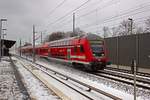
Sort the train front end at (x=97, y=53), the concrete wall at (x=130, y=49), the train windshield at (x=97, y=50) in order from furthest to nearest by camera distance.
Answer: the train windshield at (x=97, y=50) → the train front end at (x=97, y=53) → the concrete wall at (x=130, y=49)

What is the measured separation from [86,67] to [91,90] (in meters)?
12.0

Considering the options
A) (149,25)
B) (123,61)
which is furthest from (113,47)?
(149,25)

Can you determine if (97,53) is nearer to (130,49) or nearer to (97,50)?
(97,50)

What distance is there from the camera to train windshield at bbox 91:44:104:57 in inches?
1018

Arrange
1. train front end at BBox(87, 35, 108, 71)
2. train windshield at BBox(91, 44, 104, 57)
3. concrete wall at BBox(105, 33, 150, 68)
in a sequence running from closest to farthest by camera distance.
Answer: concrete wall at BBox(105, 33, 150, 68), train front end at BBox(87, 35, 108, 71), train windshield at BBox(91, 44, 104, 57)

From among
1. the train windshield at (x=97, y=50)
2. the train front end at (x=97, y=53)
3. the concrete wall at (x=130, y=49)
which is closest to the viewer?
the concrete wall at (x=130, y=49)

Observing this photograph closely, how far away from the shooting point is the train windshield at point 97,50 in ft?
84.8

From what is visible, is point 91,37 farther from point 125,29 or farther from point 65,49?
point 125,29

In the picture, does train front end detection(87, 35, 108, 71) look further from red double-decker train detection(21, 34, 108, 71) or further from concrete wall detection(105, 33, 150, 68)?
concrete wall detection(105, 33, 150, 68)

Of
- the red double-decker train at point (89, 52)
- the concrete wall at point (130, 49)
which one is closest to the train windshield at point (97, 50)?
the red double-decker train at point (89, 52)

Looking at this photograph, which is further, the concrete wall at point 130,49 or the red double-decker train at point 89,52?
the red double-decker train at point 89,52

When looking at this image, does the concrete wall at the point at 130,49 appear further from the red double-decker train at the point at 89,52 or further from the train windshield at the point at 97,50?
the train windshield at the point at 97,50

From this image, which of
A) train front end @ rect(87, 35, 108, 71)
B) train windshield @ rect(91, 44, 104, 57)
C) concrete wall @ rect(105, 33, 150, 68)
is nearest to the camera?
concrete wall @ rect(105, 33, 150, 68)

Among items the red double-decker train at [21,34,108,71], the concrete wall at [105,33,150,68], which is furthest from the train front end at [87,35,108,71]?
the concrete wall at [105,33,150,68]
